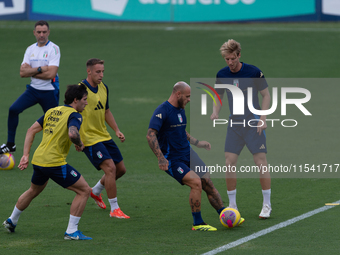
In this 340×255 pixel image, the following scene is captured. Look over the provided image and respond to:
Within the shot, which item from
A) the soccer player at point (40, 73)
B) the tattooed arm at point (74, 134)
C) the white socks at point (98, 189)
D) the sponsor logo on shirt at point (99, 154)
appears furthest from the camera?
the soccer player at point (40, 73)

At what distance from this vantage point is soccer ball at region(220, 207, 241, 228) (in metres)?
7.93

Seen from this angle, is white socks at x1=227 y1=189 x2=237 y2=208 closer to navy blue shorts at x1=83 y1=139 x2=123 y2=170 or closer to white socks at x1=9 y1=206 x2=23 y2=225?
navy blue shorts at x1=83 y1=139 x2=123 y2=170

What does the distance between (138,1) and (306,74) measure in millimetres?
9053

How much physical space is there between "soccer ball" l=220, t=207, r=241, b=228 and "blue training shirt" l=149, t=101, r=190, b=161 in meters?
0.95

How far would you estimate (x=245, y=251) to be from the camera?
23.0 feet

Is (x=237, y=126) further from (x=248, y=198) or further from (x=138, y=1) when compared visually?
(x=138, y=1)

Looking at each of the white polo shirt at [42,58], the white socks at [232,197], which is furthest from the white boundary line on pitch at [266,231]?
the white polo shirt at [42,58]

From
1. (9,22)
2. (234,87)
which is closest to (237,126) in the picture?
(234,87)

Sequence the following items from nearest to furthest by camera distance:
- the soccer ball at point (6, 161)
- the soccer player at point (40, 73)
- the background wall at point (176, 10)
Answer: the soccer player at point (40, 73)
the soccer ball at point (6, 161)
the background wall at point (176, 10)

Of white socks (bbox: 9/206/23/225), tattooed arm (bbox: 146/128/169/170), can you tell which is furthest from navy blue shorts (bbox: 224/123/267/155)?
white socks (bbox: 9/206/23/225)

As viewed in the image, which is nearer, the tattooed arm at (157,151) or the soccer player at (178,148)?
the tattooed arm at (157,151)

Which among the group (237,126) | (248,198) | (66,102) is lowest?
(248,198)

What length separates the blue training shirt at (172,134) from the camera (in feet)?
26.3

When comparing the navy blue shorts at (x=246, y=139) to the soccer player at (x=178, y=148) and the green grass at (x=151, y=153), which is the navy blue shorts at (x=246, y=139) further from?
the green grass at (x=151, y=153)
